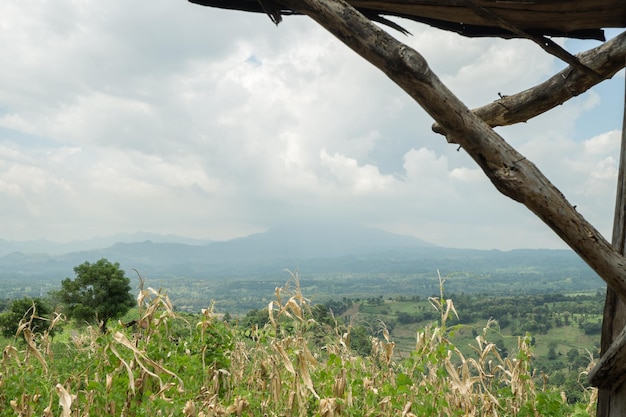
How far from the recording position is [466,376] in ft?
11.6

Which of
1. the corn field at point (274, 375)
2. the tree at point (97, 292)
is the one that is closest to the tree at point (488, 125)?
the corn field at point (274, 375)

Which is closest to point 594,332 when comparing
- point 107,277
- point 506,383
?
point 107,277

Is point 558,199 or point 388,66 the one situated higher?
point 388,66

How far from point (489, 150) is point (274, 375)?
2027mm

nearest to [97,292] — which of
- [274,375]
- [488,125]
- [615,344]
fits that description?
[274,375]

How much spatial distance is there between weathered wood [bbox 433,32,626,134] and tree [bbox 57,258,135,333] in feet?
45.4

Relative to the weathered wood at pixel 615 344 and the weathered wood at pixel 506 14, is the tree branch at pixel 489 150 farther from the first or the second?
the weathered wood at pixel 506 14

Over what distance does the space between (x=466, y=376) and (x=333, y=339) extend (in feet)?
3.16

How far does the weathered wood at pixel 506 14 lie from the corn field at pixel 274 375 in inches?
64.4

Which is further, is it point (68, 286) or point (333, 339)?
point (68, 286)

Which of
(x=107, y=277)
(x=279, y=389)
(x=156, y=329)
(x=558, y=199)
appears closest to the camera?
(x=558, y=199)

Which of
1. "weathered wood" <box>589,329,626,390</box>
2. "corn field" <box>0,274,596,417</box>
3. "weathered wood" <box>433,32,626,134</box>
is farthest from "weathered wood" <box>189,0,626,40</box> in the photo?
"corn field" <box>0,274,596,417</box>

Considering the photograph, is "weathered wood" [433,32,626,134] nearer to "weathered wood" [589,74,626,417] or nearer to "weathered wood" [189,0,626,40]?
"weathered wood" [189,0,626,40]

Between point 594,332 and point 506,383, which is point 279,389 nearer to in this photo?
point 506,383
